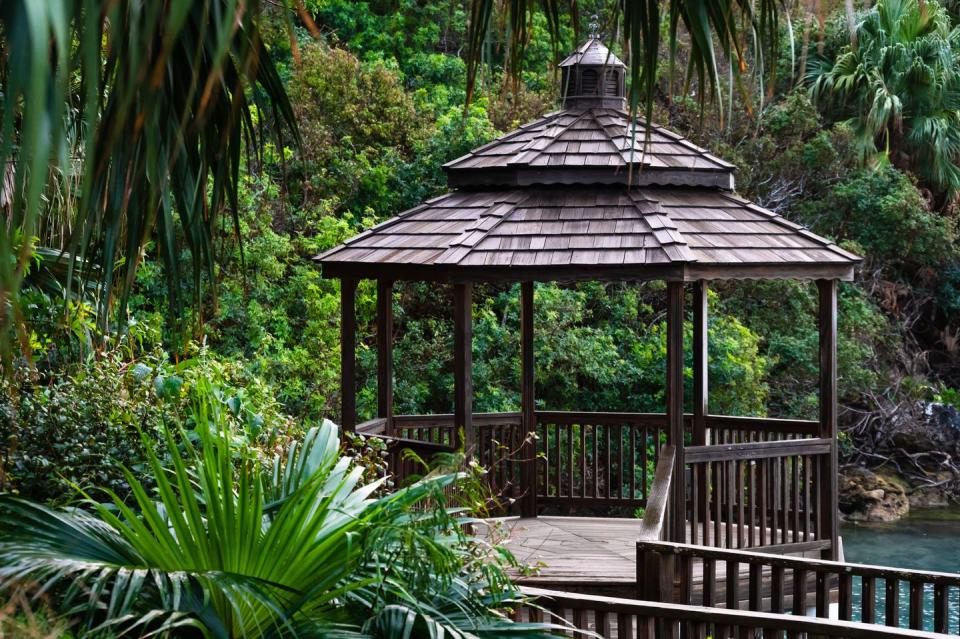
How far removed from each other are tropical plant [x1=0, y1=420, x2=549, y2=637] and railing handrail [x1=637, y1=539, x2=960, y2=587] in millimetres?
1897

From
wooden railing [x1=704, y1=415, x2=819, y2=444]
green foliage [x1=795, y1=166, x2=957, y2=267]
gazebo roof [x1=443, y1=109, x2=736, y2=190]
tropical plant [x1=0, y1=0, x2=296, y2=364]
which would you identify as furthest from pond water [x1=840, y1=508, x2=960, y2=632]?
tropical plant [x1=0, y1=0, x2=296, y2=364]

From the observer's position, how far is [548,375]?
13.8 m

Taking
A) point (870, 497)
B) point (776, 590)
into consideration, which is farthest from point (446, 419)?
point (870, 497)

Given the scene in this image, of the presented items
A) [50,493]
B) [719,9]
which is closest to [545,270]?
[50,493]

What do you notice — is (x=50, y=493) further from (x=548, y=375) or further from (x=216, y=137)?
(x=548, y=375)

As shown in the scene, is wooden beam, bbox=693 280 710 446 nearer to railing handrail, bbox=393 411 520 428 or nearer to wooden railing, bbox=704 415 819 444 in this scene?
wooden railing, bbox=704 415 819 444

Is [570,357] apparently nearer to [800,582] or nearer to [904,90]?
[800,582]

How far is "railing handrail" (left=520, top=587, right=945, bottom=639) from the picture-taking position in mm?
4137

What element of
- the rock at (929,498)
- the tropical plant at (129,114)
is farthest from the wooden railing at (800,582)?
the rock at (929,498)

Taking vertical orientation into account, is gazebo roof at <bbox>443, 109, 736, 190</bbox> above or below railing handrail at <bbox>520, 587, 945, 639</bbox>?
above

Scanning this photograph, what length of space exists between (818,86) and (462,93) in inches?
245

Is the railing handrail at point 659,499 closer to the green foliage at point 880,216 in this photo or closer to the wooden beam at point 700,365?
the wooden beam at point 700,365

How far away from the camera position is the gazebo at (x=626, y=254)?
7.26 meters

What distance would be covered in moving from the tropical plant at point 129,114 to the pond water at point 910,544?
9484 millimetres
